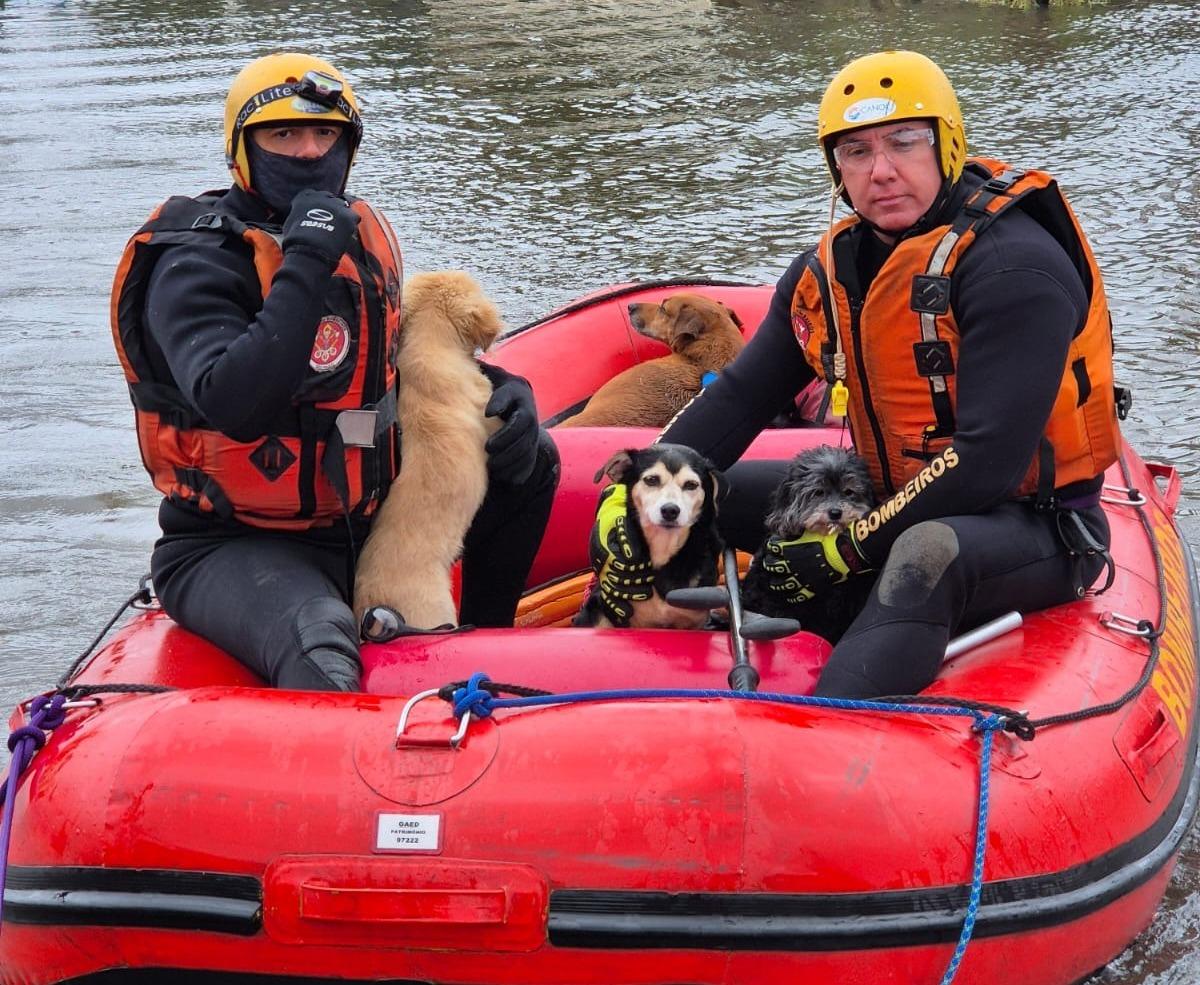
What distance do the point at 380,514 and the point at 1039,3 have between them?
58.1 ft

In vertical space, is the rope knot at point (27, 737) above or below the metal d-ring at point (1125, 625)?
above

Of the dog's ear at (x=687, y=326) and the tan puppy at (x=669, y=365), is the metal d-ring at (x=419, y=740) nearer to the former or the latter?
the tan puppy at (x=669, y=365)

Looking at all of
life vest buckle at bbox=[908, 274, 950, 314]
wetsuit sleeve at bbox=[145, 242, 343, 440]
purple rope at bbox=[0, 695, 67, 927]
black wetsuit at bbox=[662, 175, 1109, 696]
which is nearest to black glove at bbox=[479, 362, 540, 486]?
wetsuit sleeve at bbox=[145, 242, 343, 440]

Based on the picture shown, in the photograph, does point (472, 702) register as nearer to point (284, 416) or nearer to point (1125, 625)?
point (284, 416)

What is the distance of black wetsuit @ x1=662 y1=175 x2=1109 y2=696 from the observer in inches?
129

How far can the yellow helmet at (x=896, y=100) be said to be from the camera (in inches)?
136

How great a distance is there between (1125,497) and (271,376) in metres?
2.70

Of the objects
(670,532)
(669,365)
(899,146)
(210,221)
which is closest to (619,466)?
(670,532)

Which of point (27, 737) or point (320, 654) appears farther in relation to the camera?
point (320, 654)

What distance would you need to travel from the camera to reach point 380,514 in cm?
371

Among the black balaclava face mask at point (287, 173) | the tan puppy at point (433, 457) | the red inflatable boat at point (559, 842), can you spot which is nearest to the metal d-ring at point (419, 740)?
the red inflatable boat at point (559, 842)

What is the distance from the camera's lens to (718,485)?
3.86 meters

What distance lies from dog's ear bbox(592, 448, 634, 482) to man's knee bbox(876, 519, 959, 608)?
0.84 m

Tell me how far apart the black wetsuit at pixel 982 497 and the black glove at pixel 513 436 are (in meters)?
0.93
